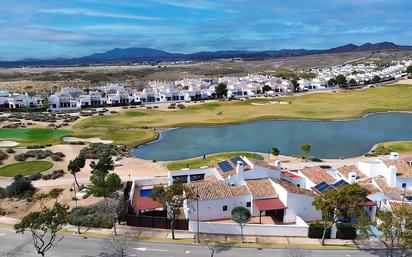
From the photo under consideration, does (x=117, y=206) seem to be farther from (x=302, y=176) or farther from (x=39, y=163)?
(x=39, y=163)

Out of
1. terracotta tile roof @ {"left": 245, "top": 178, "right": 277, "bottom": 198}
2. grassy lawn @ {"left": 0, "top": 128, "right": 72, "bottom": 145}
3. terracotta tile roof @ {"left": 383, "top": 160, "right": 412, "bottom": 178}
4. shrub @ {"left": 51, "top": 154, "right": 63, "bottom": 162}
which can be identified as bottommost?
grassy lawn @ {"left": 0, "top": 128, "right": 72, "bottom": 145}

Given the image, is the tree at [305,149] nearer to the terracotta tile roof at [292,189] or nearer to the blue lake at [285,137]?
the blue lake at [285,137]

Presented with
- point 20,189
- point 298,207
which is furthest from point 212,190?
point 20,189

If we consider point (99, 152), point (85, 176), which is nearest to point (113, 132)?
point (99, 152)

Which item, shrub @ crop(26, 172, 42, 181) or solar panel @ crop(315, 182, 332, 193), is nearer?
solar panel @ crop(315, 182, 332, 193)

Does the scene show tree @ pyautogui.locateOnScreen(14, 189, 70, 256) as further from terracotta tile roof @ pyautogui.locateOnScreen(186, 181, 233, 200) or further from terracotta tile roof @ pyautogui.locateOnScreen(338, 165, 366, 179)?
terracotta tile roof @ pyautogui.locateOnScreen(338, 165, 366, 179)

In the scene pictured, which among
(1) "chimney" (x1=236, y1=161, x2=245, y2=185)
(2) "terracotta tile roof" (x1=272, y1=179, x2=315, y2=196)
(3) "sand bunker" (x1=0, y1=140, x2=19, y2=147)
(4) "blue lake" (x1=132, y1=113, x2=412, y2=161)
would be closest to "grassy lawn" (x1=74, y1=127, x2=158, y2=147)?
(4) "blue lake" (x1=132, y1=113, x2=412, y2=161)

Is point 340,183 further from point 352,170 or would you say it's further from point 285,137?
point 285,137
